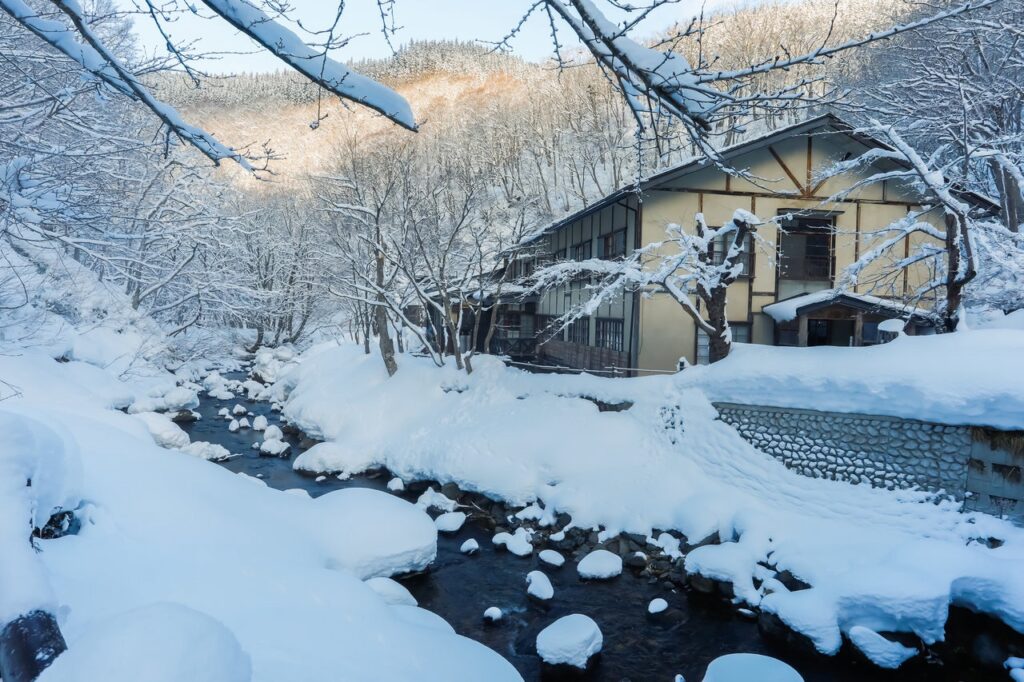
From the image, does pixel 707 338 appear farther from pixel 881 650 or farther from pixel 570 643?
pixel 570 643

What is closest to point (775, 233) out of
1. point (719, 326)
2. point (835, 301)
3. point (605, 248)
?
point (835, 301)

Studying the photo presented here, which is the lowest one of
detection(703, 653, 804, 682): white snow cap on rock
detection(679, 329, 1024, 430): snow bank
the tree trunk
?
detection(703, 653, 804, 682): white snow cap on rock

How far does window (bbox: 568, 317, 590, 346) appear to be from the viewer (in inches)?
774

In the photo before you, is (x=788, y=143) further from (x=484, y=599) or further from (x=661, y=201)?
(x=484, y=599)

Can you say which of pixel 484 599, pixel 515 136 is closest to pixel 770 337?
pixel 484 599

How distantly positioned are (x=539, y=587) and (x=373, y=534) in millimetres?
2945

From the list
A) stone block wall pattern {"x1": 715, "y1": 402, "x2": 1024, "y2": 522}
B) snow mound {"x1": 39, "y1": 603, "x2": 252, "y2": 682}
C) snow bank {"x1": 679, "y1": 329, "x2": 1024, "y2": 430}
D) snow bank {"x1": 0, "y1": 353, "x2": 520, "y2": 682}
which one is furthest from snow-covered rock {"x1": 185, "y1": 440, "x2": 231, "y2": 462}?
snow mound {"x1": 39, "y1": 603, "x2": 252, "y2": 682}

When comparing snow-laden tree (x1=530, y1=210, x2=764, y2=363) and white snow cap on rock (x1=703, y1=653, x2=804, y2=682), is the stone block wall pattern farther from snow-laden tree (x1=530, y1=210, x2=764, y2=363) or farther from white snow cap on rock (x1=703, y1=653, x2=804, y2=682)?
white snow cap on rock (x1=703, y1=653, x2=804, y2=682)

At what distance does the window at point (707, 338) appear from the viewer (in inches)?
614

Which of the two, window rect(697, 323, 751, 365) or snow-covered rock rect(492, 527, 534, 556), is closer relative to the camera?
snow-covered rock rect(492, 527, 534, 556)

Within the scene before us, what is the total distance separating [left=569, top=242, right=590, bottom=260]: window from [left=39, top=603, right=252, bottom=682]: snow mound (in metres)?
18.4

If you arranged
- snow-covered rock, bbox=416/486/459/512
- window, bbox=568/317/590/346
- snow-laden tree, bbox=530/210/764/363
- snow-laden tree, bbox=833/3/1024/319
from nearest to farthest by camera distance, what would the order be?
snow-laden tree, bbox=833/3/1024/319 → snow-laden tree, bbox=530/210/764/363 → snow-covered rock, bbox=416/486/459/512 → window, bbox=568/317/590/346

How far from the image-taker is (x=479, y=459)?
13.8 m

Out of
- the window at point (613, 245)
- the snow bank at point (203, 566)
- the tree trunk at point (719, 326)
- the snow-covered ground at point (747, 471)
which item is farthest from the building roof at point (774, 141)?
the snow bank at point (203, 566)
